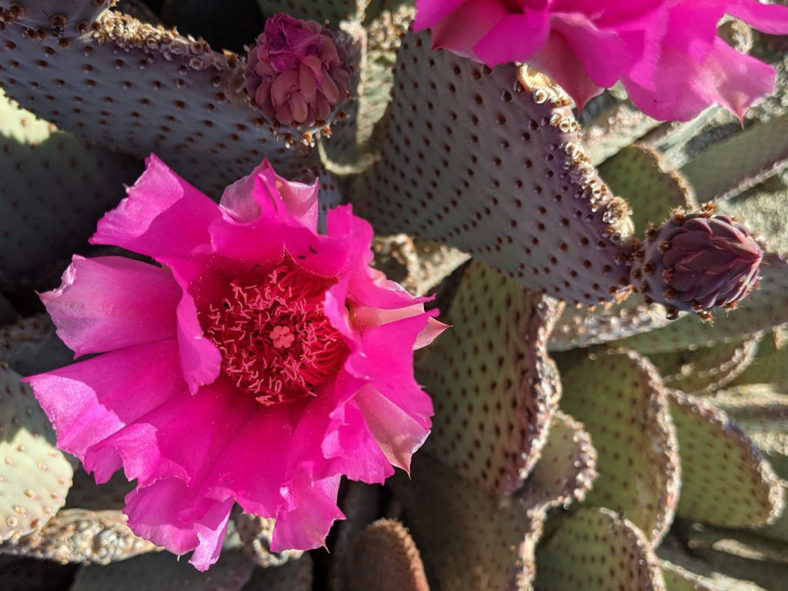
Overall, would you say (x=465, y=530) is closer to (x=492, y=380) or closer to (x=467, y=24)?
(x=492, y=380)

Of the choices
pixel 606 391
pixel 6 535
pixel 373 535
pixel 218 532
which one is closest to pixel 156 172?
pixel 218 532

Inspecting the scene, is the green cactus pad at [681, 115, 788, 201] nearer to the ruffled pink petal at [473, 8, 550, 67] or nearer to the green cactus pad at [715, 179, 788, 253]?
the green cactus pad at [715, 179, 788, 253]

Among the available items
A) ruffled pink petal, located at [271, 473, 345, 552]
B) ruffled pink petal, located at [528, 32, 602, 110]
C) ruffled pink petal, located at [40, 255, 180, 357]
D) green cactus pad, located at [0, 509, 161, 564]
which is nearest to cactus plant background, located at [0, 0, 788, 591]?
green cactus pad, located at [0, 509, 161, 564]

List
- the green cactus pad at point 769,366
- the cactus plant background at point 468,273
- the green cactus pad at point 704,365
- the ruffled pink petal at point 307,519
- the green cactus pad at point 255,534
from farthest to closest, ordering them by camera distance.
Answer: the green cactus pad at point 769,366
the green cactus pad at point 704,365
the green cactus pad at point 255,534
the cactus plant background at point 468,273
the ruffled pink petal at point 307,519

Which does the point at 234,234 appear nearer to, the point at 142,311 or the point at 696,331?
the point at 142,311

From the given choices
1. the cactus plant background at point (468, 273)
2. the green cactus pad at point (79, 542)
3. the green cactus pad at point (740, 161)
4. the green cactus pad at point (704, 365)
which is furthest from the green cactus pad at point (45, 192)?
the green cactus pad at point (704, 365)

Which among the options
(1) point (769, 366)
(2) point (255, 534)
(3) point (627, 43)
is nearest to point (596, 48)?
(3) point (627, 43)

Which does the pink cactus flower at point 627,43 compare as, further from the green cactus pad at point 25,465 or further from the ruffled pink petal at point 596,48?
the green cactus pad at point 25,465
